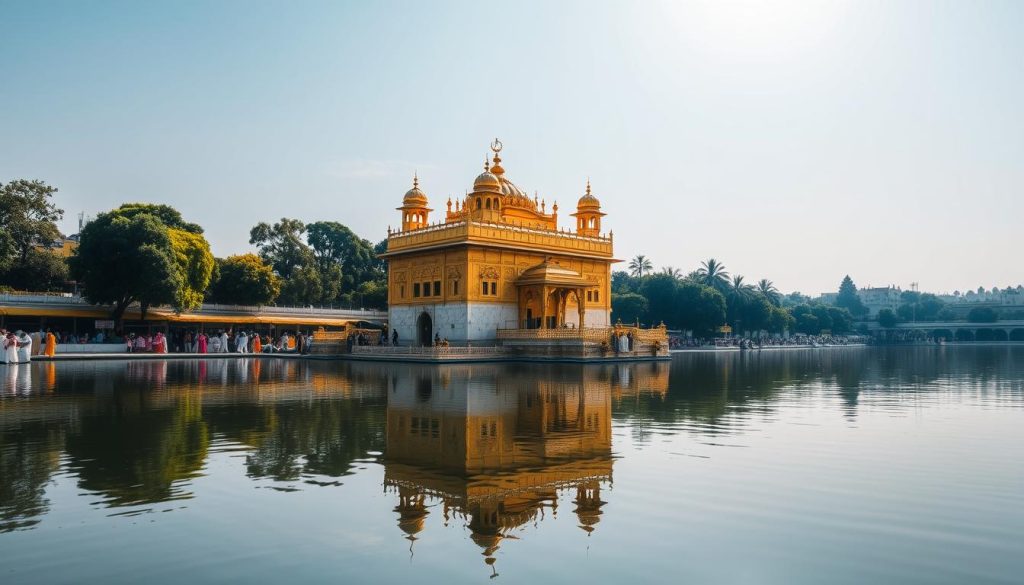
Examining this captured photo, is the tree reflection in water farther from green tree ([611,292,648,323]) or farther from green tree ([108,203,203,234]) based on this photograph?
green tree ([611,292,648,323])

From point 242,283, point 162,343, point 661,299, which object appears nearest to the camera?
point 162,343

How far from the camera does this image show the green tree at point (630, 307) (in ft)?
232

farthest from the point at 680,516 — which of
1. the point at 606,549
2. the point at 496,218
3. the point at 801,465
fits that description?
the point at 496,218

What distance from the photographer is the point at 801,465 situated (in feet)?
29.3

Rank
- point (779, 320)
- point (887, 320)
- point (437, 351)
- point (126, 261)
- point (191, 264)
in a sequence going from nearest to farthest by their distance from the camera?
point (437, 351), point (126, 261), point (191, 264), point (779, 320), point (887, 320)

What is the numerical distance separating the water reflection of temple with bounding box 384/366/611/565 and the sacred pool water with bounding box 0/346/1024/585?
0.04 meters

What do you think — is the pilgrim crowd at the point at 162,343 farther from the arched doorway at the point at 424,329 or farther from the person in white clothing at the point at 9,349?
the arched doorway at the point at 424,329

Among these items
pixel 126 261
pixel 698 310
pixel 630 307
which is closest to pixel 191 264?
pixel 126 261

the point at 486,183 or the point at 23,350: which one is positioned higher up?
the point at 486,183

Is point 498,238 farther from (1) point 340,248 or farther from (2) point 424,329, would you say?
(1) point 340,248

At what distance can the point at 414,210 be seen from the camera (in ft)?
141

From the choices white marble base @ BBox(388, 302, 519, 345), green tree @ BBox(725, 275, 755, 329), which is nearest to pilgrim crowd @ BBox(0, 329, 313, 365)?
white marble base @ BBox(388, 302, 519, 345)

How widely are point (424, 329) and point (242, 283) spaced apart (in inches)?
812

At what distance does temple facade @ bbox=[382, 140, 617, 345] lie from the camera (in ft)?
123
